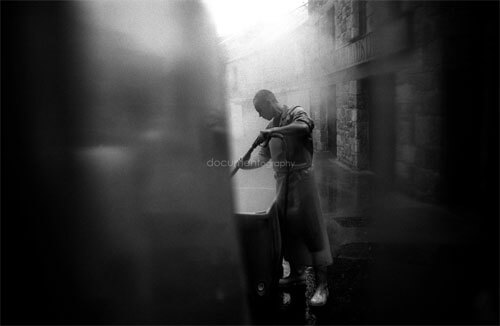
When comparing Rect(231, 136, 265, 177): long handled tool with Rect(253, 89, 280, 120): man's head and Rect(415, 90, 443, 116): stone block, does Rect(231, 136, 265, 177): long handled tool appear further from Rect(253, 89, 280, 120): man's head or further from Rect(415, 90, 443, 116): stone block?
Rect(415, 90, 443, 116): stone block

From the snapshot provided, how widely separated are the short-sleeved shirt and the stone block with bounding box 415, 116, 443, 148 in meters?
2.15

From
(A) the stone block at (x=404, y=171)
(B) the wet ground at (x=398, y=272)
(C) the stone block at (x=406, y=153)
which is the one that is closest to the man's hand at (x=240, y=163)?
(B) the wet ground at (x=398, y=272)

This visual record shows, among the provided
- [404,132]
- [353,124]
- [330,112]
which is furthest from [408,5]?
[330,112]

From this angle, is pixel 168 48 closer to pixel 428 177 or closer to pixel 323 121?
pixel 428 177

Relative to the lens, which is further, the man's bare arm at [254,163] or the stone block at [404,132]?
the stone block at [404,132]

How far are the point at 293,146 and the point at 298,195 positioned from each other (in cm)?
41

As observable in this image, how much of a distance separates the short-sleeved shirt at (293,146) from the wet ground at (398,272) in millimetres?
344

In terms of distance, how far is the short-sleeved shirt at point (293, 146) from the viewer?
119 inches

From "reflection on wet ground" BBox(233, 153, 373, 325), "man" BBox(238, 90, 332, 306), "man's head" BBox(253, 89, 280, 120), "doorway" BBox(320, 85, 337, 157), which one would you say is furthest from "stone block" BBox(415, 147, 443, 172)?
"doorway" BBox(320, 85, 337, 157)

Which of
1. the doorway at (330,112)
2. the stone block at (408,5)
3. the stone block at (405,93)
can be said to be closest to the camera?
the stone block at (408,5)

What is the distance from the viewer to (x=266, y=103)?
318 centimetres

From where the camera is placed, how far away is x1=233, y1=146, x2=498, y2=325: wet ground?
2.90 m

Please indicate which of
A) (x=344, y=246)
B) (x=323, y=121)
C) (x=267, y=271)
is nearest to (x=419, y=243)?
(x=344, y=246)

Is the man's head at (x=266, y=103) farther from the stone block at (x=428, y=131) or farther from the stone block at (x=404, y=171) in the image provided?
the stone block at (x=404, y=171)
